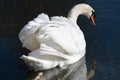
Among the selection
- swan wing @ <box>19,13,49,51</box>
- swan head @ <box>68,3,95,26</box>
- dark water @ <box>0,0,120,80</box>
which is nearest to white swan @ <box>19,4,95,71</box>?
swan wing @ <box>19,13,49,51</box>

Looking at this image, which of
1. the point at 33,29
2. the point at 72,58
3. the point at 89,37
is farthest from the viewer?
the point at 89,37

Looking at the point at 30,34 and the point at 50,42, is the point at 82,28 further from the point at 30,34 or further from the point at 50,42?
the point at 30,34

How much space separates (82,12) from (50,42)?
2.45 m

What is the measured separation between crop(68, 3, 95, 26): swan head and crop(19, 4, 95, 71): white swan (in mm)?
1219

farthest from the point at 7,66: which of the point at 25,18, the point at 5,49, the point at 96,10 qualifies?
the point at 96,10

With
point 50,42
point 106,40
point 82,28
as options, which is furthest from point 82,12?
point 50,42

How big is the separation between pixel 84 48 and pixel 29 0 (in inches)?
173

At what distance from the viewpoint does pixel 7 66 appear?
35.0ft

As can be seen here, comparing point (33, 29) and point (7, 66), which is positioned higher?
point (33, 29)

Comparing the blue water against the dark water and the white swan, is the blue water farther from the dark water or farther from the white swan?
the white swan

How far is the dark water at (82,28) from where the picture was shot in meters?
10.6

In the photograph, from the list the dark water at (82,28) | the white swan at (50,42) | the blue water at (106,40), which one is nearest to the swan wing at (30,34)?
the white swan at (50,42)

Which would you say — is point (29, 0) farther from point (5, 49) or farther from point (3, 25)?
point (5, 49)

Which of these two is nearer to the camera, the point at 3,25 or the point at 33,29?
the point at 33,29
